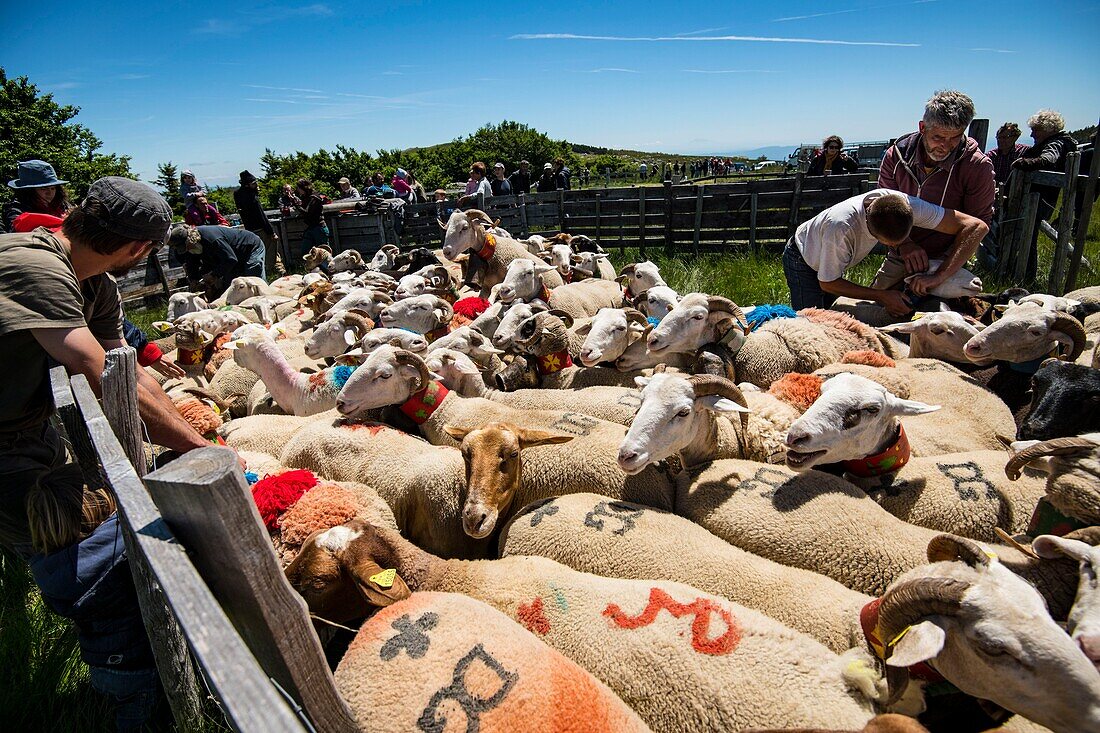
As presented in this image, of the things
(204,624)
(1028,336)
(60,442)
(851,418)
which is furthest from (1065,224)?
(60,442)

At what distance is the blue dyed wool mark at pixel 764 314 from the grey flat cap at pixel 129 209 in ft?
15.0

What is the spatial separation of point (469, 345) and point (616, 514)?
8.90 feet

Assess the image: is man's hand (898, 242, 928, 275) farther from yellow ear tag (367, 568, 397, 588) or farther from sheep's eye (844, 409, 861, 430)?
yellow ear tag (367, 568, 397, 588)

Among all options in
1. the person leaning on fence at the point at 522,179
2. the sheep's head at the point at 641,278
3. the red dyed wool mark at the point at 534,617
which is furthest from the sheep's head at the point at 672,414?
the person leaning on fence at the point at 522,179

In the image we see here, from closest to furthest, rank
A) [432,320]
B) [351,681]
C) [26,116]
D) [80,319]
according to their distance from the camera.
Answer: [351,681]
[80,319]
[432,320]
[26,116]

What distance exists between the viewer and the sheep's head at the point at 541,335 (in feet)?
17.1

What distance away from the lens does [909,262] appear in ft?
16.3

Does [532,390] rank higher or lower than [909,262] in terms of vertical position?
lower

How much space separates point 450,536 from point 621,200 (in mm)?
10971

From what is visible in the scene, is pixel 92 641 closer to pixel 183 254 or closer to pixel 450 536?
pixel 450 536

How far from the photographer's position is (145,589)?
1983mm

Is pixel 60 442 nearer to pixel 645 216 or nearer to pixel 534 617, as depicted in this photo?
pixel 534 617

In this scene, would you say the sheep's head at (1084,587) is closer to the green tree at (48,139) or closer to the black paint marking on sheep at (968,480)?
the black paint marking on sheep at (968,480)

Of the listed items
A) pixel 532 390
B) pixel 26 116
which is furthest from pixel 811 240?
pixel 26 116
